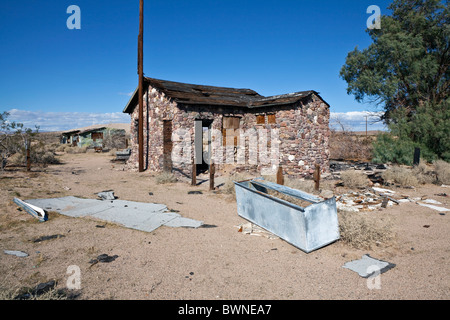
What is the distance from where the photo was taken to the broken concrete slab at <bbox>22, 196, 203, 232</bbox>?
5582 millimetres

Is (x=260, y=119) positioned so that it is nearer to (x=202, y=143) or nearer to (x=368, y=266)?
(x=202, y=143)

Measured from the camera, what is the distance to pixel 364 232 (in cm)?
471

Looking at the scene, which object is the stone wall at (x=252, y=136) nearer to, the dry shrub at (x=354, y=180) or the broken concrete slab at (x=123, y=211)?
the dry shrub at (x=354, y=180)

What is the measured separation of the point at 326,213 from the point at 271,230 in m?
1.15

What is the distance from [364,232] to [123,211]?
5.34 metres

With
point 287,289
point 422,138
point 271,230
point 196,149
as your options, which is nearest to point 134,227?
point 271,230

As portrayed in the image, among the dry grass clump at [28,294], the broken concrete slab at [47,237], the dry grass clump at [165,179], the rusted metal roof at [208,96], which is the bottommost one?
the dry grass clump at [28,294]

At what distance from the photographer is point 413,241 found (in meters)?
4.84

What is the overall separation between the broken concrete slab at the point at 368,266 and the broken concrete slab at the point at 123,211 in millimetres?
3037

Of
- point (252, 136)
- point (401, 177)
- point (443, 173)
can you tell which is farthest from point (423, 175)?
point (252, 136)

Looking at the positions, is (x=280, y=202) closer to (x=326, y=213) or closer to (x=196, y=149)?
(x=326, y=213)

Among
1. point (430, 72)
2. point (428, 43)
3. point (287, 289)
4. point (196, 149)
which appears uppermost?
point (428, 43)

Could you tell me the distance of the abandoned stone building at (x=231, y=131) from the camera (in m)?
11.1

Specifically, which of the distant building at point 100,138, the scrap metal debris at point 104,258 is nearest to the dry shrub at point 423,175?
the scrap metal debris at point 104,258
